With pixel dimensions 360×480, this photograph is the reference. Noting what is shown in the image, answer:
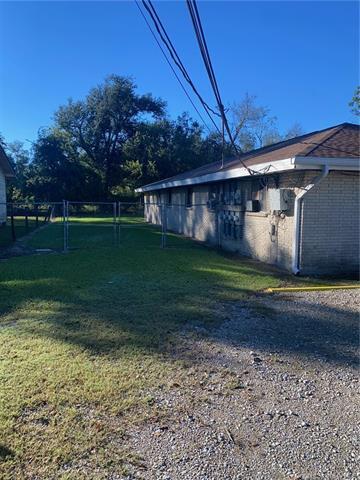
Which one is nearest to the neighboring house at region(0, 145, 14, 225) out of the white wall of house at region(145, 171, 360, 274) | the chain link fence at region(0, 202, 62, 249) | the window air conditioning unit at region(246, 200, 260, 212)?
the chain link fence at region(0, 202, 62, 249)

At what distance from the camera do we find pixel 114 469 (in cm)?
220

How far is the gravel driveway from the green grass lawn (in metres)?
0.17

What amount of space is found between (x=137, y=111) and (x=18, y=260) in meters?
31.3

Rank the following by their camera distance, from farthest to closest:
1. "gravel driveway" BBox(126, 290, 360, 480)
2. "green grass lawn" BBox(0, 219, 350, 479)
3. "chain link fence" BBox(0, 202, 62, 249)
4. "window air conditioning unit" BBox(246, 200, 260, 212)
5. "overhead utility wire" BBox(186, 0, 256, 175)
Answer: "chain link fence" BBox(0, 202, 62, 249) → "window air conditioning unit" BBox(246, 200, 260, 212) → "overhead utility wire" BBox(186, 0, 256, 175) → "green grass lawn" BBox(0, 219, 350, 479) → "gravel driveway" BBox(126, 290, 360, 480)

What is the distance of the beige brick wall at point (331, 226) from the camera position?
777 cm

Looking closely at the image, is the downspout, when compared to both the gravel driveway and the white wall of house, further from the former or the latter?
the gravel driveway

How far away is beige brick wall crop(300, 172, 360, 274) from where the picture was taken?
777cm

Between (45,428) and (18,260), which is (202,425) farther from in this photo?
(18,260)

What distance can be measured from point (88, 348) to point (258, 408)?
180 cm

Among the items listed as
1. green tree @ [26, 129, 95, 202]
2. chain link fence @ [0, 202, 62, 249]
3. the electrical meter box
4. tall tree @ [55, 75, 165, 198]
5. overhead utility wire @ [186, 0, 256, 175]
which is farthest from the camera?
tall tree @ [55, 75, 165, 198]

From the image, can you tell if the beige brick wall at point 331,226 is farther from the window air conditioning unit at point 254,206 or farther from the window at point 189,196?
the window at point 189,196

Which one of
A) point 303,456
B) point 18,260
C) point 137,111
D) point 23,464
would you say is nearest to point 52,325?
point 23,464

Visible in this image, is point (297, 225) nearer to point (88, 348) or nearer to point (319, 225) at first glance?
point (319, 225)

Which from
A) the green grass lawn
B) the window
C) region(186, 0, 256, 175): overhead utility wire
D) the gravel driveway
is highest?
region(186, 0, 256, 175): overhead utility wire
